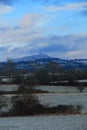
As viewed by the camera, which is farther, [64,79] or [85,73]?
[85,73]

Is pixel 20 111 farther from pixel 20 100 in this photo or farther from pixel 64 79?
pixel 64 79

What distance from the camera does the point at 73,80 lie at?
137 meters

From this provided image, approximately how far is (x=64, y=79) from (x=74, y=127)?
109 meters

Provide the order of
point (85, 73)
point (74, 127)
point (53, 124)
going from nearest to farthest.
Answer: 1. point (74, 127)
2. point (53, 124)
3. point (85, 73)

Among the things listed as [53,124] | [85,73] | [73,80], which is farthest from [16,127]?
[85,73]

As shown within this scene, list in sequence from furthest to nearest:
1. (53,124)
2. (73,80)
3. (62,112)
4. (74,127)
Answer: (73,80) < (62,112) < (53,124) < (74,127)

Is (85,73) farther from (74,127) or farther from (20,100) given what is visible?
(74,127)

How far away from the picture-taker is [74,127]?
33188 millimetres

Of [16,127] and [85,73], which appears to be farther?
[85,73]

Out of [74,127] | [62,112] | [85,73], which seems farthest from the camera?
[85,73]

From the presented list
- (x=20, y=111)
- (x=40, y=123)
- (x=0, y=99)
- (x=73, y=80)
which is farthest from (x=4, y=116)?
(x=73, y=80)

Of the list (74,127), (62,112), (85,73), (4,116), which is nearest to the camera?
(74,127)

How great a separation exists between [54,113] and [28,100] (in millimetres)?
2724

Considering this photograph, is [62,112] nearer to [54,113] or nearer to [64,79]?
[54,113]
